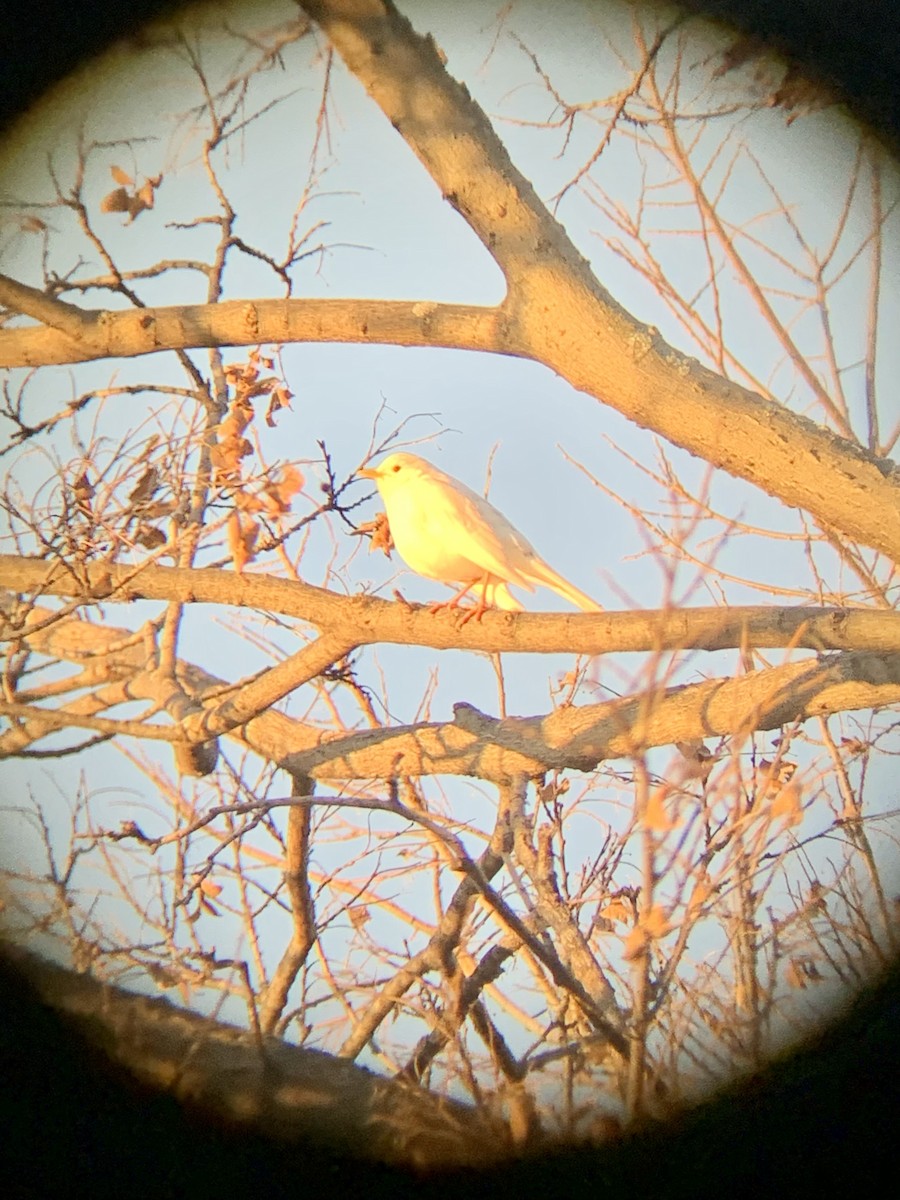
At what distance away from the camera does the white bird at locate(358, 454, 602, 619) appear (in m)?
1.83

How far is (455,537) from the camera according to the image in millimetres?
1849

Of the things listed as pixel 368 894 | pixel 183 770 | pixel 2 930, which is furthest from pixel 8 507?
pixel 368 894

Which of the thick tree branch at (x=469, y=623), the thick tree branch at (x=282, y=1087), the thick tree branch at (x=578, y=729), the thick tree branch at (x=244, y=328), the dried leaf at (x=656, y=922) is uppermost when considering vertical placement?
the thick tree branch at (x=244, y=328)

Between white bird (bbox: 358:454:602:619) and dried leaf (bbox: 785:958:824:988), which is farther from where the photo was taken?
white bird (bbox: 358:454:602:619)

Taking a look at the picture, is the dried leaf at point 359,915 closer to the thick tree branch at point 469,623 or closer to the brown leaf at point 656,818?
the thick tree branch at point 469,623

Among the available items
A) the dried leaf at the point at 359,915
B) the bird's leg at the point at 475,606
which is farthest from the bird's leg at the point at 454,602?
the dried leaf at the point at 359,915

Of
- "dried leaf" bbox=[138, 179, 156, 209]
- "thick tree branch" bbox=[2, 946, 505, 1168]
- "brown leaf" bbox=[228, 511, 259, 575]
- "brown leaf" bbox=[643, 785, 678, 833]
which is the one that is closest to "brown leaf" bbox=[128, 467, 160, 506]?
"brown leaf" bbox=[228, 511, 259, 575]

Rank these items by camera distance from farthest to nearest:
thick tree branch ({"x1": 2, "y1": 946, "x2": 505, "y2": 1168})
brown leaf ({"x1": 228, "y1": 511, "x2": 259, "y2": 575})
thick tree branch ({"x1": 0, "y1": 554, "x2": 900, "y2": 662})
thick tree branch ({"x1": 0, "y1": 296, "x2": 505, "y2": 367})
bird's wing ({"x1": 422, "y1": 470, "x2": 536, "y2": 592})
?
bird's wing ({"x1": 422, "y1": 470, "x2": 536, "y2": 592}), brown leaf ({"x1": 228, "y1": 511, "x2": 259, "y2": 575}), thick tree branch ({"x1": 0, "y1": 296, "x2": 505, "y2": 367}), thick tree branch ({"x1": 0, "y1": 554, "x2": 900, "y2": 662}), thick tree branch ({"x1": 2, "y1": 946, "x2": 505, "y2": 1168})

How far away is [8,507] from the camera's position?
6.34 ft

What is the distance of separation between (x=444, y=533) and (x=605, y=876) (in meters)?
0.70

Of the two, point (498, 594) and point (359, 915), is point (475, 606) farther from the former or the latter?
point (359, 915)

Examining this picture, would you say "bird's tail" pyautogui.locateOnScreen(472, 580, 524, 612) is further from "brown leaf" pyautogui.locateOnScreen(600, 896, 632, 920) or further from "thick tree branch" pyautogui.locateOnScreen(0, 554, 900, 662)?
"brown leaf" pyautogui.locateOnScreen(600, 896, 632, 920)

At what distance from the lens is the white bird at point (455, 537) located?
72.2 inches

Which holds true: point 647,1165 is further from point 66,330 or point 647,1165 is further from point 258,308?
point 66,330
